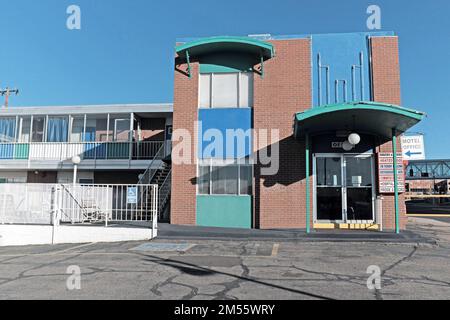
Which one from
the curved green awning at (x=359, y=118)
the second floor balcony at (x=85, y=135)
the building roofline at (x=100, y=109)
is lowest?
the curved green awning at (x=359, y=118)

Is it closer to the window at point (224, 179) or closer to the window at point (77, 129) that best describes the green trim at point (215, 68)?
the window at point (224, 179)

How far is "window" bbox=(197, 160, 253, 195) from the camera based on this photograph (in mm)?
14234

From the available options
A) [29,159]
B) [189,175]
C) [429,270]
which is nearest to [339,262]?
[429,270]

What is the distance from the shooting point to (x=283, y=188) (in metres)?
13.7

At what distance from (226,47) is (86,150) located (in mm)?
11055

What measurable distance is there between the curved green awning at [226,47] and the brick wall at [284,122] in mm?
539

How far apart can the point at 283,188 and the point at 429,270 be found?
6.57 metres

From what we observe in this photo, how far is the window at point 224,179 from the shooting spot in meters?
14.2

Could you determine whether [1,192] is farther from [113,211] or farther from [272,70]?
[272,70]

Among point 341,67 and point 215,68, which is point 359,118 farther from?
point 215,68

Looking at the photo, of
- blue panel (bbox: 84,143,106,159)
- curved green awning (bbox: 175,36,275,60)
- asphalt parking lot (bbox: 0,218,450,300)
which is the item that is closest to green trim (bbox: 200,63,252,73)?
curved green awning (bbox: 175,36,275,60)

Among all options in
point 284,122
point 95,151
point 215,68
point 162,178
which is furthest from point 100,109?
point 284,122

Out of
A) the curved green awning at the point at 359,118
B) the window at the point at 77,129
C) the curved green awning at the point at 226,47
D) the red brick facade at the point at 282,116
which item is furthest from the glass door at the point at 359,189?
the window at the point at 77,129

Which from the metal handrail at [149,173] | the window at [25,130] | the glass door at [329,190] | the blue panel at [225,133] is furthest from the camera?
the window at [25,130]
